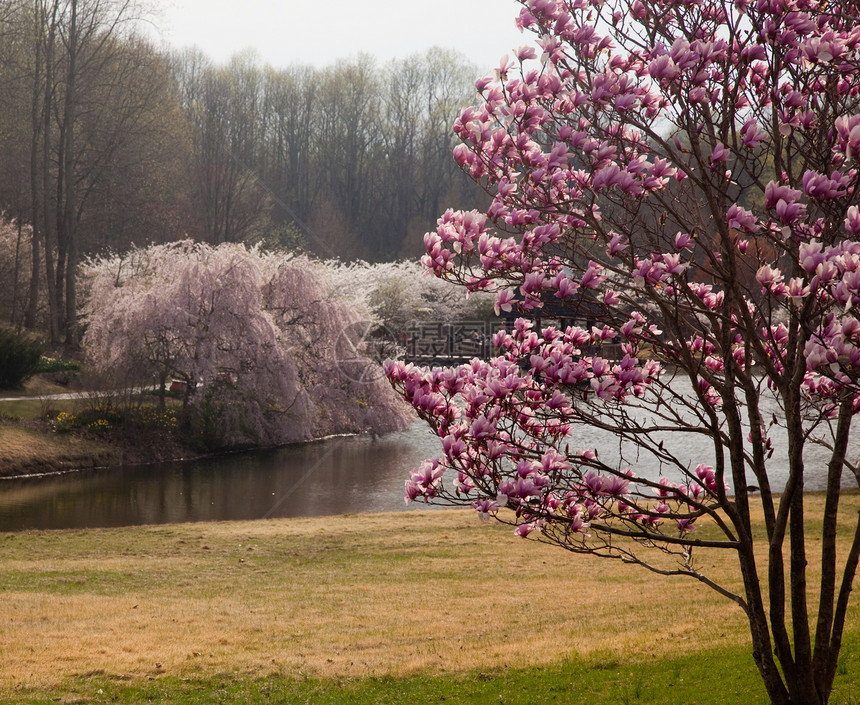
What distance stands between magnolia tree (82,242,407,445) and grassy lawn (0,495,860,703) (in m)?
9.82

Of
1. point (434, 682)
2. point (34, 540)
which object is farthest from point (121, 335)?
point (434, 682)

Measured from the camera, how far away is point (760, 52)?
151 inches

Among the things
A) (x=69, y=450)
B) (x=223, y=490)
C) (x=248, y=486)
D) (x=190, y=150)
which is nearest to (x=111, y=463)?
(x=69, y=450)

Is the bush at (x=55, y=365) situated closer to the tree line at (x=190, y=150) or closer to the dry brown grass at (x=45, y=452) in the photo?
the tree line at (x=190, y=150)

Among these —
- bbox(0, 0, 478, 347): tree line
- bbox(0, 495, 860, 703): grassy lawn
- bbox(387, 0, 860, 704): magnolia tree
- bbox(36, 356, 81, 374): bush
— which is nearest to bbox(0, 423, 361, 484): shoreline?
bbox(36, 356, 81, 374): bush

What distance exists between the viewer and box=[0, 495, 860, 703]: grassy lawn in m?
6.72

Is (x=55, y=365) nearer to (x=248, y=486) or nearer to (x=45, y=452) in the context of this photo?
(x=45, y=452)

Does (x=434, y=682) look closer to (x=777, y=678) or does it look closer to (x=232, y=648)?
(x=232, y=648)

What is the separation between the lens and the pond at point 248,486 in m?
18.4

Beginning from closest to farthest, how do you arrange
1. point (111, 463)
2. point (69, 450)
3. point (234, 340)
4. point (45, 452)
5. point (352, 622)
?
1. point (352, 622)
2. point (45, 452)
3. point (69, 450)
4. point (111, 463)
5. point (234, 340)

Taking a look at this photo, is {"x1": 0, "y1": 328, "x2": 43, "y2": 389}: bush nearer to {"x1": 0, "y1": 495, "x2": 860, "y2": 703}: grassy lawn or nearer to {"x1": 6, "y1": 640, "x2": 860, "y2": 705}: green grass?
{"x1": 0, "y1": 495, "x2": 860, "y2": 703}: grassy lawn

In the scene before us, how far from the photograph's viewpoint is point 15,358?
86.2ft

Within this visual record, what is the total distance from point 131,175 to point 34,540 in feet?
87.0

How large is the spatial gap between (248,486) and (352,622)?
39.4 ft
